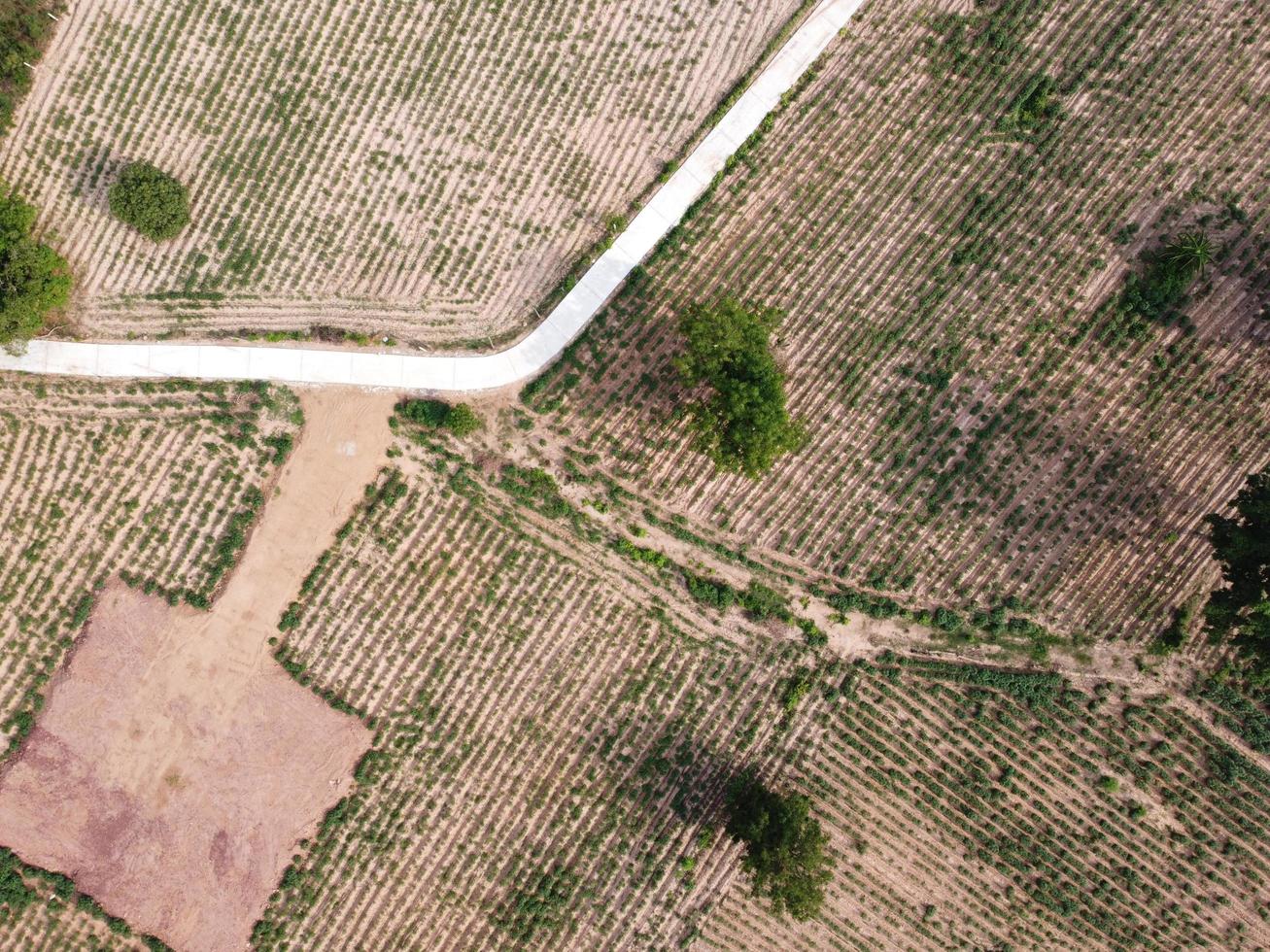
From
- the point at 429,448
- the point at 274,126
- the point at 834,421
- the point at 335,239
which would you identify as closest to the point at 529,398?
the point at 429,448

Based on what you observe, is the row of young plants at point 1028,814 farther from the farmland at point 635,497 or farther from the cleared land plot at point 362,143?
the cleared land plot at point 362,143

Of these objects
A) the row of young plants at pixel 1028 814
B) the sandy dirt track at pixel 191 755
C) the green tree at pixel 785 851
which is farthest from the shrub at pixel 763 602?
the sandy dirt track at pixel 191 755

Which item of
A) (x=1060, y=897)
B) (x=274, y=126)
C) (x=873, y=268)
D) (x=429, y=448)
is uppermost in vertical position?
(x=873, y=268)

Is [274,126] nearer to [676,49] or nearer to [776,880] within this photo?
[676,49]

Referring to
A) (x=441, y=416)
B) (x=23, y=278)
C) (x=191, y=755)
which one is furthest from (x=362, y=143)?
(x=191, y=755)

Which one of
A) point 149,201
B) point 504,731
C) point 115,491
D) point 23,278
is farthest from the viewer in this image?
point 504,731

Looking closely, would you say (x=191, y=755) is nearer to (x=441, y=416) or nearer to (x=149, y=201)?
(x=441, y=416)
